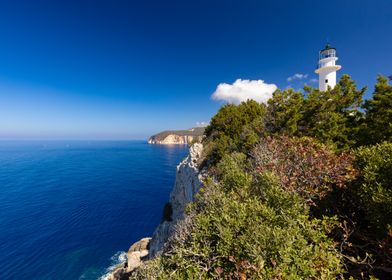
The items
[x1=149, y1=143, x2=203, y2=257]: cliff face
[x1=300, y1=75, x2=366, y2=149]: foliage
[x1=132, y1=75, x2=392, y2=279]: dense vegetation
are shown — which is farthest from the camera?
[x1=149, y1=143, x2=203, y2=257]: cliff face

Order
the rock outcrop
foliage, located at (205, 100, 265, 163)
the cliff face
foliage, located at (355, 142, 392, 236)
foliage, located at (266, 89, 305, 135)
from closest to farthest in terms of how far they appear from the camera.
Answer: foliage, located at (355, 142, 392, 236) < foliage, located at (266, 89, 305, 135) < foliage, located at (205, 100, 265, 163) < the rock outcrop < the cliff face

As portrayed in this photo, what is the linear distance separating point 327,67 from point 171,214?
34.2 m

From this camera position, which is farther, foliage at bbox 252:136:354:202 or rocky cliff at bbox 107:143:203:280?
rocky cliff at bbox 107:143:203:280

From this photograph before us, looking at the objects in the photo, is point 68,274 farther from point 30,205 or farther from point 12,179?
point 12,179

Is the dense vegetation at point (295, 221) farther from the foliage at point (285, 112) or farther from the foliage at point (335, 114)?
the foliage at point (285, 112)

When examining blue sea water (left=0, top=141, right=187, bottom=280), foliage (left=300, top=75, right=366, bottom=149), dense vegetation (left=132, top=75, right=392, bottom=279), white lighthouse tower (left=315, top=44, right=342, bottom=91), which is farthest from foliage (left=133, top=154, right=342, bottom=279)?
white lighthouse tower (left=315, top=44, right=342, bottom=91)

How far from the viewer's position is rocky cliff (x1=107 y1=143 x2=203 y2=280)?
77.6 feet

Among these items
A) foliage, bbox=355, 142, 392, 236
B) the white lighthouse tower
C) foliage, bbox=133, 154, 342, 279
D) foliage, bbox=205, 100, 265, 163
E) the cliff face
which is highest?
the white lighthouse tower

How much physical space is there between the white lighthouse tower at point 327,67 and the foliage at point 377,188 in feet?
91.5

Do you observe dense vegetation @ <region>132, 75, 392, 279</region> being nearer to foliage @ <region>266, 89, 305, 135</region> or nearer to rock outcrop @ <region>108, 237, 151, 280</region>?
foliage @ <region>266, 89, 305, 135</region>

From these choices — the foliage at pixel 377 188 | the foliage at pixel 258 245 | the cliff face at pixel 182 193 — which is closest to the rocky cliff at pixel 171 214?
the cliff face at pixel 182 193

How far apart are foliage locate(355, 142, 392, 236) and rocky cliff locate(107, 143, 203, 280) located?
603 inches

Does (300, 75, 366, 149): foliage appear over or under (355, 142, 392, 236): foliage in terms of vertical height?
over

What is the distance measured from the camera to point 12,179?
2564 inches
